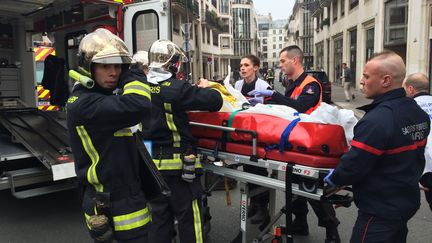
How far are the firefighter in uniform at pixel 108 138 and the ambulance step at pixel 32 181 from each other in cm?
246

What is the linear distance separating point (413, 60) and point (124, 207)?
15.1 m

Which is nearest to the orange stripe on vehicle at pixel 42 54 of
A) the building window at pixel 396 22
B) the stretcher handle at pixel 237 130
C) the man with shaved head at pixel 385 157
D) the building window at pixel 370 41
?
the stretcher handle at pixel 237 130

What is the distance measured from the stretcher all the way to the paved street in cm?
106

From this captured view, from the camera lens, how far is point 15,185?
457 cm

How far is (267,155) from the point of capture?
9.59 ft

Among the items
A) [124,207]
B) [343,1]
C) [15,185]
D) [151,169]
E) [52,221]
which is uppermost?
[343,1]

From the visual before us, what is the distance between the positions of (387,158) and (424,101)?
1.70m

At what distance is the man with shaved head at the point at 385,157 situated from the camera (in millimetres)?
2252

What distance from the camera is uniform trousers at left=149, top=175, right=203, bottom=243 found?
314cm

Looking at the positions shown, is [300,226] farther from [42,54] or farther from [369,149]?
[42,54]

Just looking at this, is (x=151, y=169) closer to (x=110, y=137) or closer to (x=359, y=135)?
(x=110, y=137)

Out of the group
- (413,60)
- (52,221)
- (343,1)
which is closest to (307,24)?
(343,1)

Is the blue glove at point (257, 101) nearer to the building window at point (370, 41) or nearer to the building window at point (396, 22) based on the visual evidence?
the building window at point (396, 22)

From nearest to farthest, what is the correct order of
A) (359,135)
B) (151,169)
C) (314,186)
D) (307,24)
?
(359,135) → (151,169) → (314,186) → (307,24)
